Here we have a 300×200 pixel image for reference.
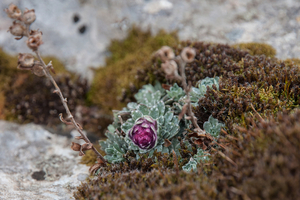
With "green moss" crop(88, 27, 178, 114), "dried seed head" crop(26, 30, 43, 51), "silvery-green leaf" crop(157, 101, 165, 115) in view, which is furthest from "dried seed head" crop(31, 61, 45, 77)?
"green moss" crop(88, 27, 178, 114)

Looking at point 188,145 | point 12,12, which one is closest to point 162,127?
point 188,145

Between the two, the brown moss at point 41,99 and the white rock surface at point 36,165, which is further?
the brown moss at point 41,99

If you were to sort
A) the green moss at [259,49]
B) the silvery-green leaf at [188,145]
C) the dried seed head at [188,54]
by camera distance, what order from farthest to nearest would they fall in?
the green moss at [259,49] < the silvery-green leaf at [188,145] < the dried seed head at [188,54]

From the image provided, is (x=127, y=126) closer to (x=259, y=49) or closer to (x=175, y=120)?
(x=175, y=120)

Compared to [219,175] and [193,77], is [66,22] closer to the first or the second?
[193,77]

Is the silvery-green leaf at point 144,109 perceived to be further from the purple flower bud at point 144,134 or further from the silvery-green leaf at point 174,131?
the silvery-green leaf at point 174,131

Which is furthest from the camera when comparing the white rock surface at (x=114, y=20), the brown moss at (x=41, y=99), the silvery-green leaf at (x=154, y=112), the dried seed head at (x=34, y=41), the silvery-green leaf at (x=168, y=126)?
the white rock surface at (x=114, y=20)

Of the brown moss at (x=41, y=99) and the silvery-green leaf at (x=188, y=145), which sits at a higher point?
the brown moss at (x=41, y=99)

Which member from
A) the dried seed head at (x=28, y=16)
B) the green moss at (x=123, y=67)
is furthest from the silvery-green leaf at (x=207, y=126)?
the dried seed head at (x=28, y=16)
